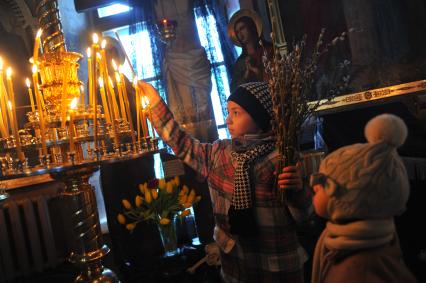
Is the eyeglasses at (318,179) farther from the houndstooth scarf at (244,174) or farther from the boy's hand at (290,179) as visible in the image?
the houndstooth scarf at (244,174)

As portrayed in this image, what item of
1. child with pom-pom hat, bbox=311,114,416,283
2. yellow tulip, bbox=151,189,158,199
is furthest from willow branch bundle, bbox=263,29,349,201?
yellow tulip, bbox=151,189,158,199

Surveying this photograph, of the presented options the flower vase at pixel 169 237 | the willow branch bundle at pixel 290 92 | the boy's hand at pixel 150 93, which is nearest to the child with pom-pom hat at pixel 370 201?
the willow branch bundle at pixel 290 92

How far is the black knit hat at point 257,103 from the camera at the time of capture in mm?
1173

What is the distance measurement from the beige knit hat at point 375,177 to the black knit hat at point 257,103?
518 millimetres

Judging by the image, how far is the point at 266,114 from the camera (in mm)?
1177

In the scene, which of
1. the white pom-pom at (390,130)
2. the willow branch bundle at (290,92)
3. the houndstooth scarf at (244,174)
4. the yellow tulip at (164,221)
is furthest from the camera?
the yellow tulip at (164,221)

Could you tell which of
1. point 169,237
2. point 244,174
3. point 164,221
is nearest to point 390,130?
point 244,174

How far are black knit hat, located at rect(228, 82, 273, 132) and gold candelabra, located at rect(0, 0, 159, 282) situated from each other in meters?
0.39

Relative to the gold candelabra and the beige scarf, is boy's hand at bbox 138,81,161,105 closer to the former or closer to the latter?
the gold candelabra

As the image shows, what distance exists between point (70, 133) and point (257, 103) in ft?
2.15

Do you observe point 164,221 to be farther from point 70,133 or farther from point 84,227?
point 70,133

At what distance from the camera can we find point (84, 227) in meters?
0.99

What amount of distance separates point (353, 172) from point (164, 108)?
805 millimetres

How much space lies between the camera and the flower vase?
1995 mm
